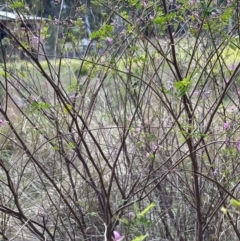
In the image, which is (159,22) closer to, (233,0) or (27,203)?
(233,0)

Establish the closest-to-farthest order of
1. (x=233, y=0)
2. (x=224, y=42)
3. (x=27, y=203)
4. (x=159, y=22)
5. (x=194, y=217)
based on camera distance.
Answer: (x=159, y=22)
(x=233, y=0)
(x=224, y=42)
(x=194, y=217)
(x=27, y=203)

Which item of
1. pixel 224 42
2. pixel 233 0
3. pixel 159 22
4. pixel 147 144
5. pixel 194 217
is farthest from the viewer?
pixel 194 217

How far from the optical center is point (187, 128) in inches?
90.2

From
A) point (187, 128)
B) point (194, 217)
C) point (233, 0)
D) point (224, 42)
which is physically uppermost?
point (233, 0)

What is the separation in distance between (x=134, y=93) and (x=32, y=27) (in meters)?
0.75

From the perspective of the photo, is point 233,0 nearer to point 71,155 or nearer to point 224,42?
point 224,42

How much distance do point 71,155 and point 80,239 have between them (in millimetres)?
597

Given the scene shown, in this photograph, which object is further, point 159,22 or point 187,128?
point 187,128

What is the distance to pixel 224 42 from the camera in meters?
2.46

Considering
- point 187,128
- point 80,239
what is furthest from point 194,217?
point 187,128

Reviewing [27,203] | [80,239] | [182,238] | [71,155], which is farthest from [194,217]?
[27,203]

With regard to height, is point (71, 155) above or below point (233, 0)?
below

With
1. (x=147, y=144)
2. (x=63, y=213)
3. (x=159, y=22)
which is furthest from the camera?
(x=63, y=213)

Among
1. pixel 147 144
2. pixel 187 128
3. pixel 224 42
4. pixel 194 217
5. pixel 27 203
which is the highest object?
pixel 224 42
